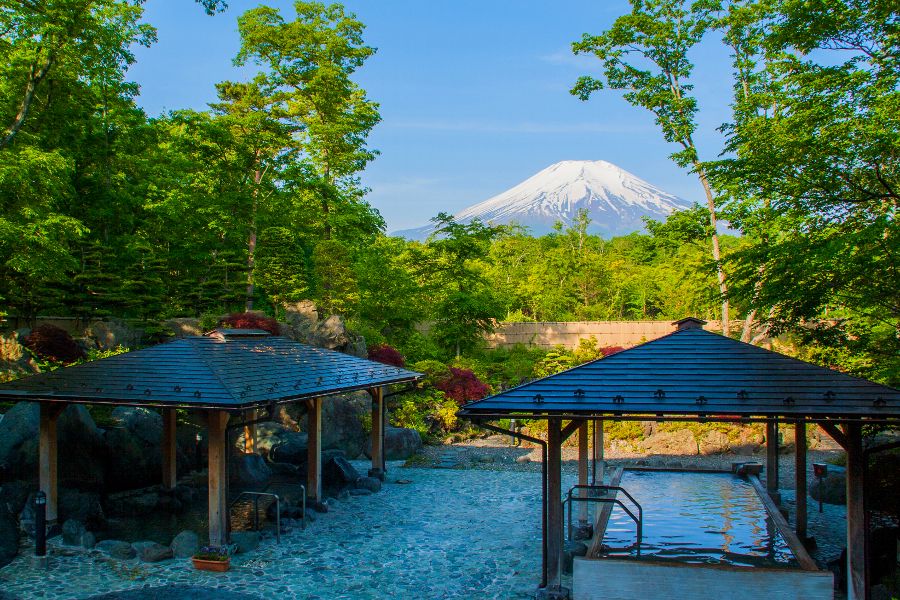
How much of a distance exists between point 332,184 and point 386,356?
919 centimetres

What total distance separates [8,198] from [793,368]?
59.7ft

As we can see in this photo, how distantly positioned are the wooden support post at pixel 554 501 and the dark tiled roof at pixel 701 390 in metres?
0.42

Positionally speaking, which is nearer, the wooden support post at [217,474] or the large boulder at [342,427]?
the wooden support post at [217,474]

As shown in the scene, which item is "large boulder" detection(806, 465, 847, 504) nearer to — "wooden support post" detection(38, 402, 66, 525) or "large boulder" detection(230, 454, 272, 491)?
"large boulder" detection(230, 454, 272, 491)

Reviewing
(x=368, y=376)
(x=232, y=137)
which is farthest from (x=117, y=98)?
(x=368, y=376)

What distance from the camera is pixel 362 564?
948cm

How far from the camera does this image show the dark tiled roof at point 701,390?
7301 millimetres

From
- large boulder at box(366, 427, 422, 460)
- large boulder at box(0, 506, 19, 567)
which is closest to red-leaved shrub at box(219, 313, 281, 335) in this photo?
large boulder at box(366, 427, 422, 460)

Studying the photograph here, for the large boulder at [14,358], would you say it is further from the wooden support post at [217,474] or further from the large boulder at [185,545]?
the wooden support post at [217,474]

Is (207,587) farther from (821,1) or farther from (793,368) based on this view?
(821,1)

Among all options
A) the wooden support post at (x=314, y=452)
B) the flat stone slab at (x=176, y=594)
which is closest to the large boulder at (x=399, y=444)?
the wooden support post at (x=314, y=452)

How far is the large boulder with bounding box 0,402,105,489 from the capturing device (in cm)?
1175

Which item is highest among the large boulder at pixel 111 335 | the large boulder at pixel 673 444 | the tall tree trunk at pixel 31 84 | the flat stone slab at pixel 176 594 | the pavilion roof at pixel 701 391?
the tall tree trunk at pixel 31 84

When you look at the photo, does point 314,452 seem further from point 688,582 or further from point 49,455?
point 688,582
